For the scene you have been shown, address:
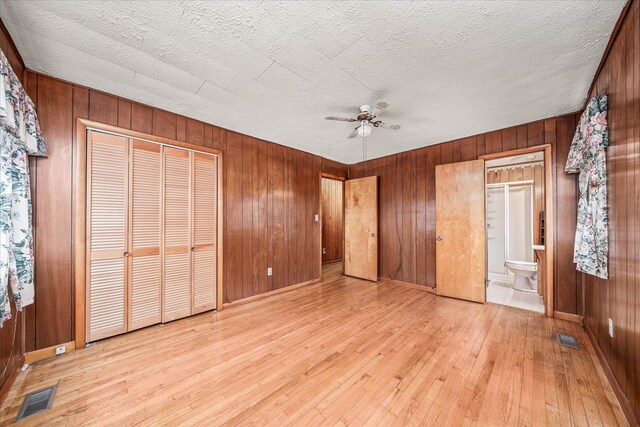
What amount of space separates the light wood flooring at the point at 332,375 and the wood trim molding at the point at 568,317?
117 mm

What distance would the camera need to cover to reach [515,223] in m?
4.98

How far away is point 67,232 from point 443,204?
4515 mm

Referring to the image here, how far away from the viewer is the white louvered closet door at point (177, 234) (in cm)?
270


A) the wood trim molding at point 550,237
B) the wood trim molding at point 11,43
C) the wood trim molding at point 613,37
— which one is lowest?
the wood trim molding at point 550,237

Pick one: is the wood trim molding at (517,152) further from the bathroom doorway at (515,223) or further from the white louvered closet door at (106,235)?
the white louvered closet door at (106,235)

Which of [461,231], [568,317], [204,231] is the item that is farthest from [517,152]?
[204,231]

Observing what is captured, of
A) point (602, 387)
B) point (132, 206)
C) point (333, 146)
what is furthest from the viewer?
point (333, 146)

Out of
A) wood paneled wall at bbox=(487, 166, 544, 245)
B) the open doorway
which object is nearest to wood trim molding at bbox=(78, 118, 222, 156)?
the open doorway

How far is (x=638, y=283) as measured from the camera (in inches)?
52.3

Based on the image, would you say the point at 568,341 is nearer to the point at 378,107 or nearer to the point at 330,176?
the point at 378,107

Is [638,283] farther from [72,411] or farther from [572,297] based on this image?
[72,411]

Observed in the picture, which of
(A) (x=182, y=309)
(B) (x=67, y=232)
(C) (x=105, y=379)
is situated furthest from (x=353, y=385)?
(B) (x=67, y=232)

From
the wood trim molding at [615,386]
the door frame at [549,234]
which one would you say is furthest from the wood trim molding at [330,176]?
the wood trim molding at [615,386]

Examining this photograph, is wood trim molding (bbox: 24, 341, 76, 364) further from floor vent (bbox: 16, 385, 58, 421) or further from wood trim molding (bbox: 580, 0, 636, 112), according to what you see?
wood trim molding (bbox: 580, 0, 636, 112)
